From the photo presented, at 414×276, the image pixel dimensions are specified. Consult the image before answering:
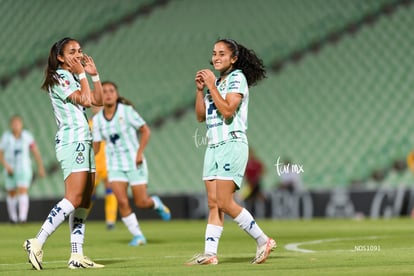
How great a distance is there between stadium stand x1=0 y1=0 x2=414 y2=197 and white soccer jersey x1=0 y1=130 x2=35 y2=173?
4.58 metres

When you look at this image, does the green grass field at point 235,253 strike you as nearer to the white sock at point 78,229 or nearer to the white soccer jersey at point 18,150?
the white sock at point 78,229

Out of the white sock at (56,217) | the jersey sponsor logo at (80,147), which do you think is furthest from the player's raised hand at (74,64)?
the white sock at (56,217)

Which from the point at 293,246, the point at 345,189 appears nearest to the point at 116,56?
the point at 345,189

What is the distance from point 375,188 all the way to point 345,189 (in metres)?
0.62

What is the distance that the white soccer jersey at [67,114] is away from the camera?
25.3 ft

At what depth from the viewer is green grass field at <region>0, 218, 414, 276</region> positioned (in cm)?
709

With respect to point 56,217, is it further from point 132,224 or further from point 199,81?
point 132,224

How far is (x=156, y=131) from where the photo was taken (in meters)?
24.8

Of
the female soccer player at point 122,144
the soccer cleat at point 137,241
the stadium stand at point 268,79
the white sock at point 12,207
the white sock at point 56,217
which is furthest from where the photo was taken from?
the stadium stand at point 268,79

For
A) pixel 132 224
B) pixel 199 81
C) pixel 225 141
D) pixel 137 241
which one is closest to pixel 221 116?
pixel 225 141

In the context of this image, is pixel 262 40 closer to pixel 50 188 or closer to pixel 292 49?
pixel 292 49

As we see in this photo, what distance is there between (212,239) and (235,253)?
1973 mm

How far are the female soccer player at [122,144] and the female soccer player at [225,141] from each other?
4146 millimetres

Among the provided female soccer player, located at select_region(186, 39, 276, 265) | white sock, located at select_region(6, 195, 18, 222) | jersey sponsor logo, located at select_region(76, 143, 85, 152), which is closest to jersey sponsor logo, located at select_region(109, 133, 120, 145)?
female soccer player, located at select_region(186, 39, 276, 265)
